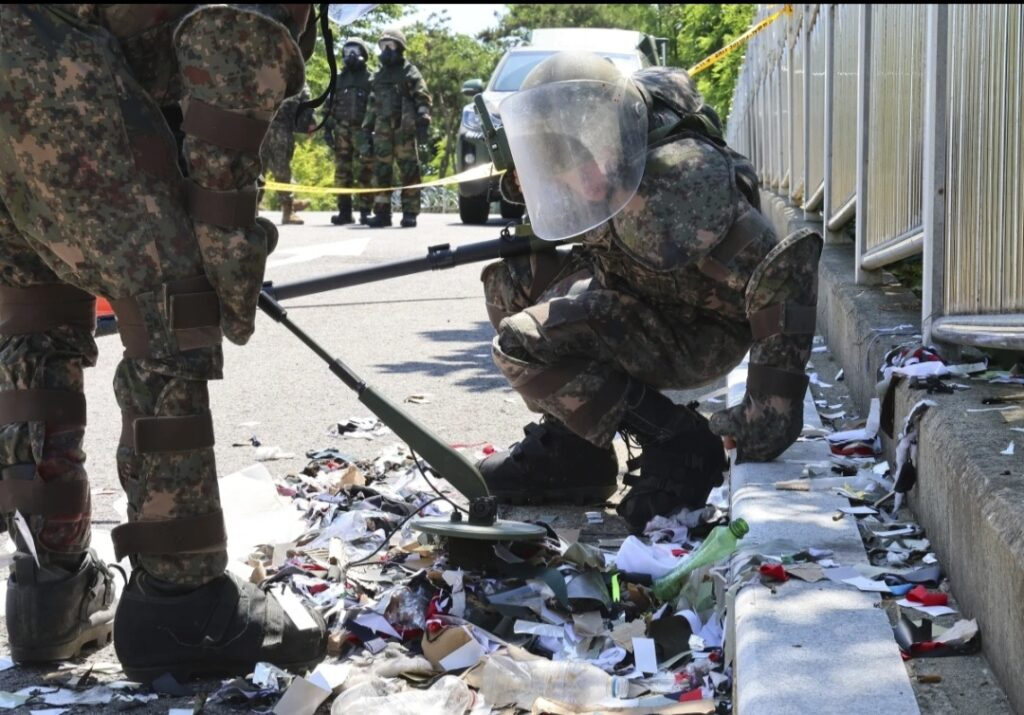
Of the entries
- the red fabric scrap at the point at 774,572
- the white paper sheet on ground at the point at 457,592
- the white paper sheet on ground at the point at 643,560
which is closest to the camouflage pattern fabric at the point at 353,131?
the white paper sheet on ground at the point at 643,560

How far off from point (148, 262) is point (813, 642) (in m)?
1.46

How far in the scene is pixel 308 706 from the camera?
275 centimetres

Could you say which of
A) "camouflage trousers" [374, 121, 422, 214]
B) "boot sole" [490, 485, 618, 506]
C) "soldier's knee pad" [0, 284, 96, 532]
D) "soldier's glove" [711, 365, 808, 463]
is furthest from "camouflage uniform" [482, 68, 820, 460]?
"camouflage trousers" [374, 121, 422, 214]

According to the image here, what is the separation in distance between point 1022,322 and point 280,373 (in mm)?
4036

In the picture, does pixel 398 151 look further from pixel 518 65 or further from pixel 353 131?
pixel 518 65

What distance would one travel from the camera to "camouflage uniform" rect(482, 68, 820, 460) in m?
3.65

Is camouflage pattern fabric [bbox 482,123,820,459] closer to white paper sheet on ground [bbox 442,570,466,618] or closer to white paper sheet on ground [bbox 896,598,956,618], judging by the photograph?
white paper sheet on ground [bbox 442,570,466,618]

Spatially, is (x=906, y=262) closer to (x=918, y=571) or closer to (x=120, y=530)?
(x=918, y=571)

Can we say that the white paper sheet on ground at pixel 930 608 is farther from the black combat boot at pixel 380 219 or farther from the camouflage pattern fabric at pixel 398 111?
the camouflage pattern fabric at pixel 398 111

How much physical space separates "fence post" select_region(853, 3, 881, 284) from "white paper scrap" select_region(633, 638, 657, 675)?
2.82m

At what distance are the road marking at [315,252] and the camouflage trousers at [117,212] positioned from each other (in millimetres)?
7592

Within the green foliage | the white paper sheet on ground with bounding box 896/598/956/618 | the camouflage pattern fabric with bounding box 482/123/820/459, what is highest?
the green foliage

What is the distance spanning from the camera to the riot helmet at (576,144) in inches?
143

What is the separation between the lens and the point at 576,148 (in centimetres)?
366
